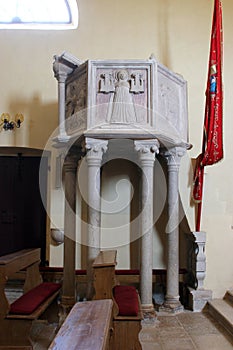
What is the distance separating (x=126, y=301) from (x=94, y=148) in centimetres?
148

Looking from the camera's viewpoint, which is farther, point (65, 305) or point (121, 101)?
point (65, 305)

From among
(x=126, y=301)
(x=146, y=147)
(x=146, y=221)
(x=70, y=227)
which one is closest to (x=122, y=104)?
(x=146, y=147)

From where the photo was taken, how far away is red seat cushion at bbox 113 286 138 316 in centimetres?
308

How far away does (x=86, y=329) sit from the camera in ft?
5.56

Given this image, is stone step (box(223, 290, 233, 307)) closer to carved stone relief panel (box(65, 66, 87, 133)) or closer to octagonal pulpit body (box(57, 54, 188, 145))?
octagonal pulpit body (box(57, 54, 188, 145))

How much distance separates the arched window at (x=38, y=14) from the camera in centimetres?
561

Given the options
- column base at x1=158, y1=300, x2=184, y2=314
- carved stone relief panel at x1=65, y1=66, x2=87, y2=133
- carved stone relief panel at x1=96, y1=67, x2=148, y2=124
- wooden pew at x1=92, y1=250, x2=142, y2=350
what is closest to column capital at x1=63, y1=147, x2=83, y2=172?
carved stone relief panel at x1=65, y1=66, x2=87, y2=133

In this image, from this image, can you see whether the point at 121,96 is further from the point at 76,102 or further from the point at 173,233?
the point at 173,233

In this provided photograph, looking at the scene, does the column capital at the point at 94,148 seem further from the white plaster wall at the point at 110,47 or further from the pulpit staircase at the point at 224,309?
the pulpit staircase at the point at 224,309

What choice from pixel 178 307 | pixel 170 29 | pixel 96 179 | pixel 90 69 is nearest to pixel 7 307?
pixel 96 179

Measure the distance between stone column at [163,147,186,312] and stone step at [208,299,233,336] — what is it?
13.9 inches

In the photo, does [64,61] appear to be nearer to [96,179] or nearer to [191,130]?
[96,179]

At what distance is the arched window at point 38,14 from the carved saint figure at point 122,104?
207 centimetres

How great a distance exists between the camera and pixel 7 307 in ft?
10.0
